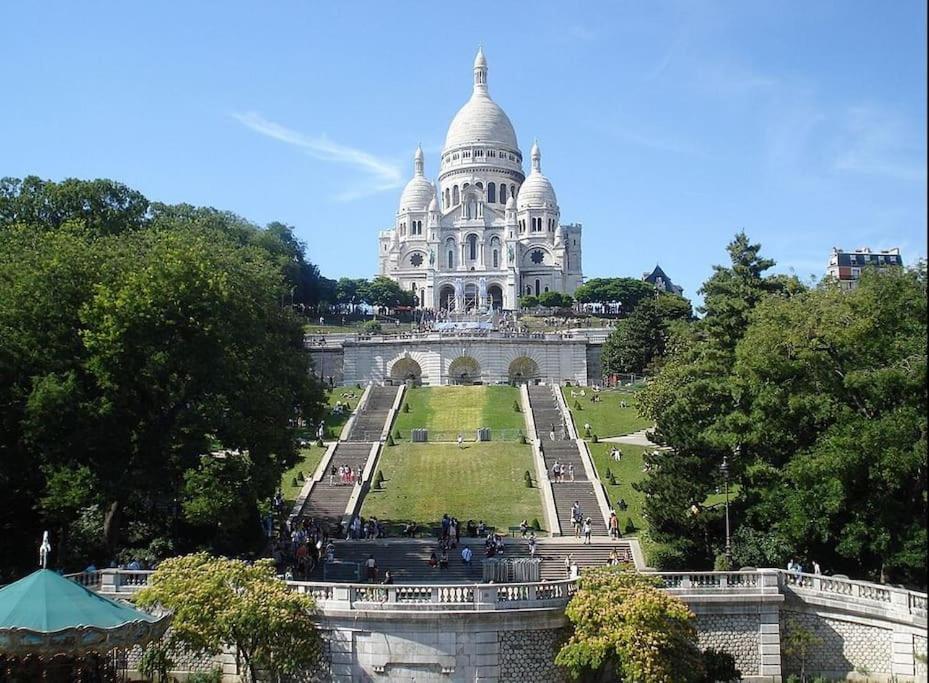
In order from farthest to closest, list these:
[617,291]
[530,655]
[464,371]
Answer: [617,291] < [464,371] < [530,655]

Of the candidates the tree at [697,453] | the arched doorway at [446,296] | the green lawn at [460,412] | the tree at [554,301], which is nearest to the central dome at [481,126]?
the arched doorway at [446,296]

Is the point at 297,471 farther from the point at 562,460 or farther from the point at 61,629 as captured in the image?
the point at 61,629

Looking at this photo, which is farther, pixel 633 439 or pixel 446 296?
pixel 446 296

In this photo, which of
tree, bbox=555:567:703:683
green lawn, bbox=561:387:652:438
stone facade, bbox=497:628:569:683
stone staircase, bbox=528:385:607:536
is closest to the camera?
tree, bbox=555:567:703:683

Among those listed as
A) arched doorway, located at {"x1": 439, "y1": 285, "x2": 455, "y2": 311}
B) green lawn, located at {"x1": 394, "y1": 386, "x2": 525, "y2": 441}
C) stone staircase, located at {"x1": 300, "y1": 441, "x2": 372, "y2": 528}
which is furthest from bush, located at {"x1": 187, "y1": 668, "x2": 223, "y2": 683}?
arched doorway, located at {"x1": 439, "y1": 285, "x2": 455, "y2": 311}

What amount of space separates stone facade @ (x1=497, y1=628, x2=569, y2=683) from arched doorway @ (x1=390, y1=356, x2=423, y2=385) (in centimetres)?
5586

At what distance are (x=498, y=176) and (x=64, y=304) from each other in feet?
360

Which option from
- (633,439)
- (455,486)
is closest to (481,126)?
(633,439)

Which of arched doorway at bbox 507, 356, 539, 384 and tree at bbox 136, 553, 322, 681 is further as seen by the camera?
arched doorway at bbox 507, 356, 539, 384

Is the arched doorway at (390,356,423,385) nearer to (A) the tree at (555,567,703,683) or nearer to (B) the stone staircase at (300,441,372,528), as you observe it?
(B) the stone staircase at (300,441,372,528)

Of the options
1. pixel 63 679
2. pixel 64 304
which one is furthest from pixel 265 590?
pixel 64 304

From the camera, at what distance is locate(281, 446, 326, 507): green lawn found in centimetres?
4329

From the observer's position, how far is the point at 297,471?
47.5m

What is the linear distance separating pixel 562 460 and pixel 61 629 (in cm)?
2954
